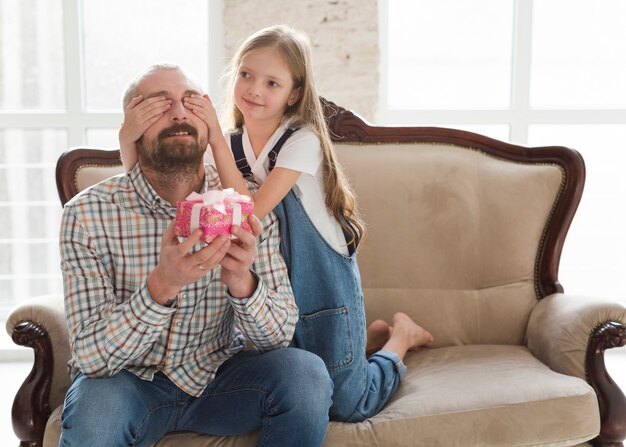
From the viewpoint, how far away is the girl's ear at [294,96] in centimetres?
229

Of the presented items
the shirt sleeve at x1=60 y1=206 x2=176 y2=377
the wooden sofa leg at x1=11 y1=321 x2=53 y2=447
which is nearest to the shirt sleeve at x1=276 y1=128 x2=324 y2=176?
the shirt sleeve at x1=60 y1=206 x2=176 y2=377

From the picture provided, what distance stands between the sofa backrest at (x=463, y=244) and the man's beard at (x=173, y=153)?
881 mm

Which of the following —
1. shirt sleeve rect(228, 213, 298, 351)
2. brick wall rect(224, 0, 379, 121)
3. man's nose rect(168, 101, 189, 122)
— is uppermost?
brick wall rect(224, 0, 379, 121)

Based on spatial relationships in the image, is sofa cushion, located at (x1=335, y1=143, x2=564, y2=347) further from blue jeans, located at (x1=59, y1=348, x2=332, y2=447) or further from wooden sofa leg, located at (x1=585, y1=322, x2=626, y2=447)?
blue jeans, located at (x1=59, y1=348, x2=332, y2=447)

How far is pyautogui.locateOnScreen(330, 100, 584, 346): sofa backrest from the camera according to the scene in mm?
2598

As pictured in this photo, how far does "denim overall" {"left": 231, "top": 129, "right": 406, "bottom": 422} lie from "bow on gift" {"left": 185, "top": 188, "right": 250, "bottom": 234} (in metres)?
0.48

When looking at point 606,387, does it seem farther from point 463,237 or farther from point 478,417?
point 463,237

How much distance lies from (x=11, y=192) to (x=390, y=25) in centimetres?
255

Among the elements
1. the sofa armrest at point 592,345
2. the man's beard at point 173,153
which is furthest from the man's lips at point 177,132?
the sofa armrest at point 592,345

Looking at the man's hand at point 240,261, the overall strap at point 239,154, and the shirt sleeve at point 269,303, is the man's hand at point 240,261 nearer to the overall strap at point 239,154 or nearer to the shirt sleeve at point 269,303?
the shirt sleeve at point 269,303

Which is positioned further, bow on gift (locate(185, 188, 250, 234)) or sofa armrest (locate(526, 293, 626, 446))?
sofa armrest (locate(526, 293, 626, 446))

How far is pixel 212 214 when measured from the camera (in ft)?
5.04

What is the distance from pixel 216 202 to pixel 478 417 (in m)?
0.95

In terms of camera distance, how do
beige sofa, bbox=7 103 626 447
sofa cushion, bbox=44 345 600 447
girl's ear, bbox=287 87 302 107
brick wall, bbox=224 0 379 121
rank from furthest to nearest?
brick wall, bbox=224 0 379 121, beige sofa, bbox=7 103 626 447, girl's ear, bbox=287 87 302 107, sofa cushion, bbox=44 345 600 447
